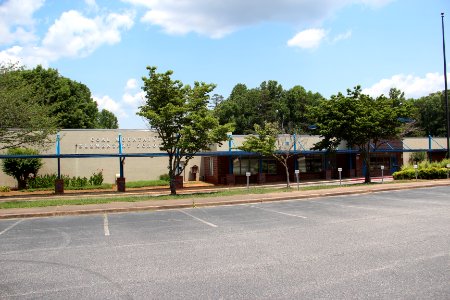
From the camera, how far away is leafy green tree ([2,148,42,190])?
92.0 feet

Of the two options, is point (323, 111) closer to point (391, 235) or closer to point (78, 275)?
point (391, 235)

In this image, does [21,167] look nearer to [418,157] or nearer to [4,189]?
[4,189]

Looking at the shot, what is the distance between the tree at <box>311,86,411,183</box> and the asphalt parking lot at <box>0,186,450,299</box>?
13.0m

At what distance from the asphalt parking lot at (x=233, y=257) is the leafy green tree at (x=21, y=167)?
664 inches

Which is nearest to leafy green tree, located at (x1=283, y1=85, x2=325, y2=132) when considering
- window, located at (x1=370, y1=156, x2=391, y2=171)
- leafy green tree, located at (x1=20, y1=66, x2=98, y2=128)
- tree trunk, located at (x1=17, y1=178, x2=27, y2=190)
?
window, located at (x1=370, y1=156, x2=391, y2=171)

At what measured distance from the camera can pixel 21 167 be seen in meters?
29.2

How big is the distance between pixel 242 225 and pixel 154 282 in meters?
5.36

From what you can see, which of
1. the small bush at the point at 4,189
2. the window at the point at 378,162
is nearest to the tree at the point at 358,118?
the window at the point at 378,162

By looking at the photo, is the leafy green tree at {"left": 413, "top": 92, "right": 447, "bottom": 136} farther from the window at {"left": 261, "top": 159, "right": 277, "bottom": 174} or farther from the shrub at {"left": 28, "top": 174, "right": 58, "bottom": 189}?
the shrub at {"left": 28, "top": 174, "right": 58, "bottom": 189}

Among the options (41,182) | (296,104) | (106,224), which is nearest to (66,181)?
A: (41,182)

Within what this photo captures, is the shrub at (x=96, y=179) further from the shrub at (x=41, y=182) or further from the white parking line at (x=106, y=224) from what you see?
the white parking line at (x=106, y=224)

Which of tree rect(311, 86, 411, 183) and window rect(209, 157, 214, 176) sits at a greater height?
tree rect(311, 86, 411, 183)

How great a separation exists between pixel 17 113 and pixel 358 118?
18215 mm

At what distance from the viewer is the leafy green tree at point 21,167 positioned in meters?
28.1
